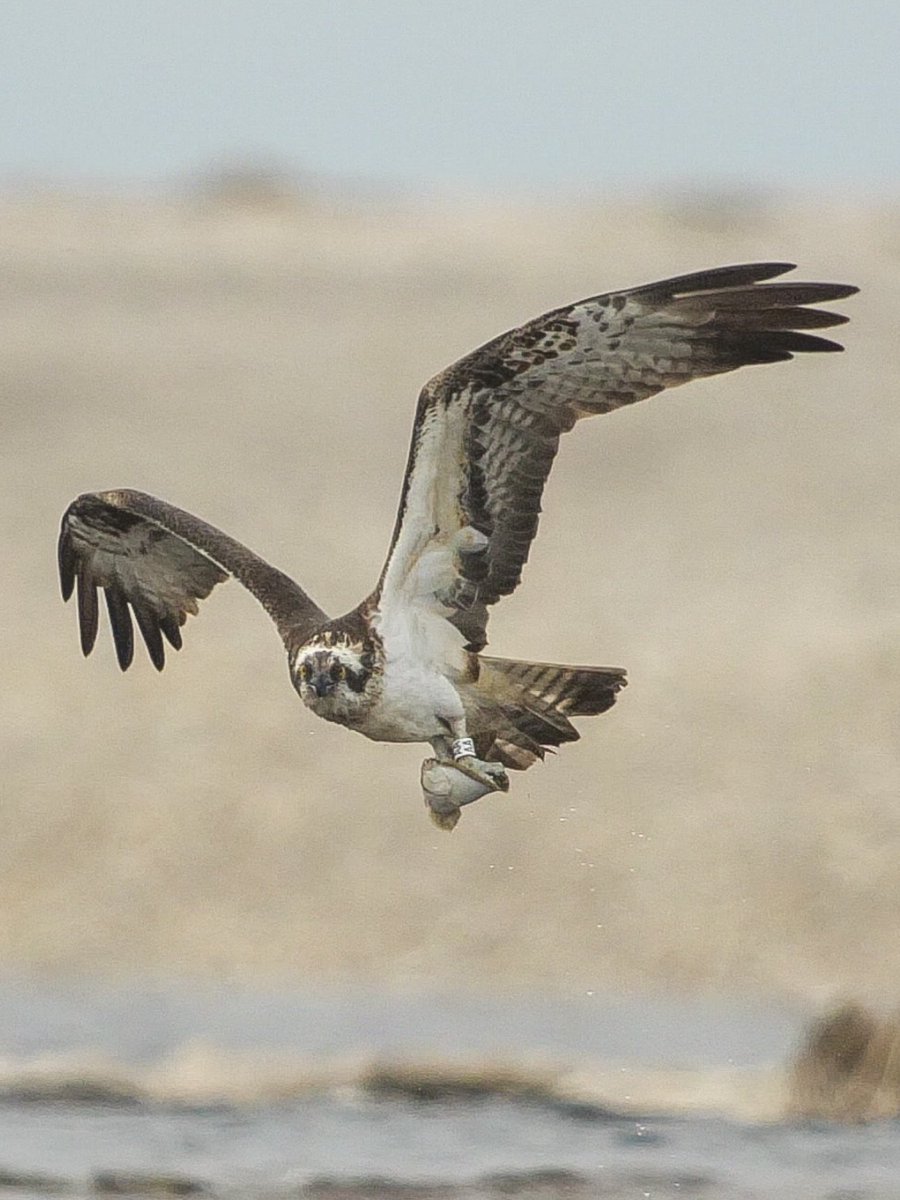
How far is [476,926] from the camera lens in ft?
54.1

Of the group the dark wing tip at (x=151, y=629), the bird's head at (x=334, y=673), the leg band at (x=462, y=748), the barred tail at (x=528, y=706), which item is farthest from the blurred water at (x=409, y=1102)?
the bird's head at (x=334, y=673)

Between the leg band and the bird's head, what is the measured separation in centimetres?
37

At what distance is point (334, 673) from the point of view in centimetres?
947

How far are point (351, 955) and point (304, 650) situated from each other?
22.9 feet

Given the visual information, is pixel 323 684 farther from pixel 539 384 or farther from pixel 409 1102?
pixel 409 1102

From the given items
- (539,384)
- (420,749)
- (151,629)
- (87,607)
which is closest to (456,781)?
(539,384)

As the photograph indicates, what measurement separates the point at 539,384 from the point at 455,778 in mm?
1413

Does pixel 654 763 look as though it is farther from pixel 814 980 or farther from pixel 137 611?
pixel 137 611

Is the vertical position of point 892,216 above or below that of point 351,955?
above

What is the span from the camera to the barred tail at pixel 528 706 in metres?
9.77

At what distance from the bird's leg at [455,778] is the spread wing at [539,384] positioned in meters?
0.56

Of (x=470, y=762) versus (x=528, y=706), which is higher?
(x=528, y=706)

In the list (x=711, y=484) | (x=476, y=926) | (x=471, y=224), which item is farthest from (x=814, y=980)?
(x=471, y=224)

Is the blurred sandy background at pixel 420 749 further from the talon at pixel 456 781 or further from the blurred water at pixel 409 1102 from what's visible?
the talon at pixel 456 781
